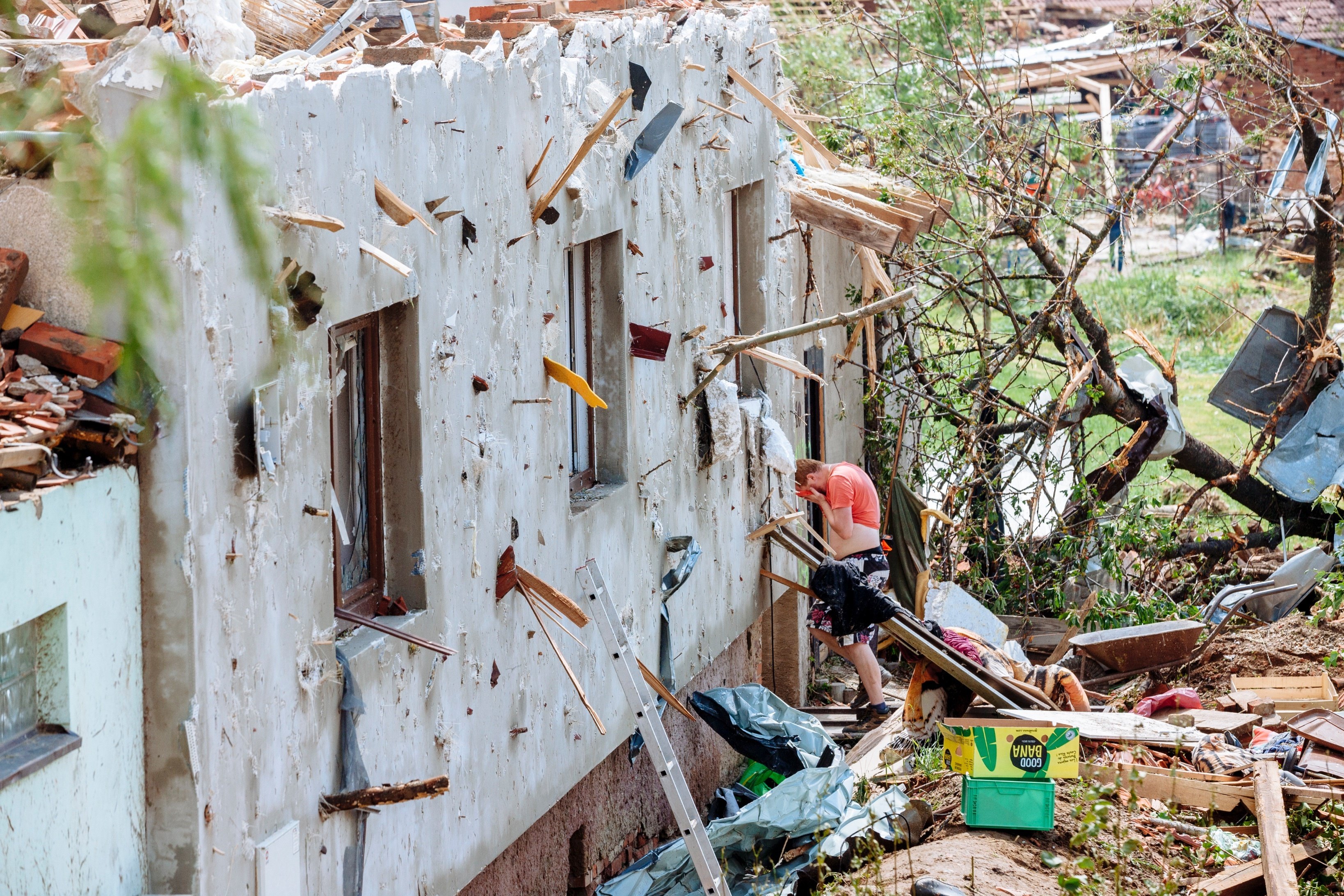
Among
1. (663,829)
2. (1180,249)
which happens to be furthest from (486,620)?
(1180,249)

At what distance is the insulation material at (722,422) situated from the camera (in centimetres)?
908

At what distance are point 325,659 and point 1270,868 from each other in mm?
4728

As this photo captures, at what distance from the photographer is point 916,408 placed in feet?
43.4

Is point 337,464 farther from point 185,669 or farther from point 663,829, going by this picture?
point 663,829

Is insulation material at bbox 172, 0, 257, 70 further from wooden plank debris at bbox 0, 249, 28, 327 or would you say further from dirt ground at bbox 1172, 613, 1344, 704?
dirt ground at bbox 1172, 613, 1344, 704

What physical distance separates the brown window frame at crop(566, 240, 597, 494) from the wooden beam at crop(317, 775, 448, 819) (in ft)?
8.94

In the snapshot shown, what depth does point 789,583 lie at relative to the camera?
1006 cm

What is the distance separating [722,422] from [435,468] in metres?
3.70

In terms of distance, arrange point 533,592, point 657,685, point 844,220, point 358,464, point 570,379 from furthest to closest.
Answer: point 844,220 → point 657,685 → point 570,379 → point 533,592 → point 358,464

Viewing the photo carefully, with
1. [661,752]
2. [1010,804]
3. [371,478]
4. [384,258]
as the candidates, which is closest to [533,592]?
[661,752]

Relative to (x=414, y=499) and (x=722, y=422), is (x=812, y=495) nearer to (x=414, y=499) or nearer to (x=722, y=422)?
(x=722, y=422)

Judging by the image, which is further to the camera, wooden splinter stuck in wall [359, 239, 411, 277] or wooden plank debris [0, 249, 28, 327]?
wooden splinter stuck in wall [359, 239, 411, 277]

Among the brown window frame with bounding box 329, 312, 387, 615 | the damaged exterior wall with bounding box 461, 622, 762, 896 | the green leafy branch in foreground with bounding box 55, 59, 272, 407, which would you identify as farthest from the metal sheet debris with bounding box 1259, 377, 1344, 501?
the green leafy branch in foreground with bounding box 55, 59, 272, 407

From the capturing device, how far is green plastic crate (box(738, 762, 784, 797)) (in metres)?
9.58
